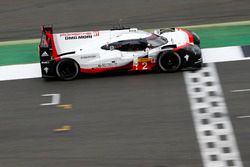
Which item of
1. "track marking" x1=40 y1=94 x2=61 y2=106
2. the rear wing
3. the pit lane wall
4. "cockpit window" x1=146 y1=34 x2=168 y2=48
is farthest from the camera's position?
the pit lane wall

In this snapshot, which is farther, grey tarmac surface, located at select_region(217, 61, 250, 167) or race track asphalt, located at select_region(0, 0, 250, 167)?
grey tarmac surface, located at select_region(217, 61, 250, 167)

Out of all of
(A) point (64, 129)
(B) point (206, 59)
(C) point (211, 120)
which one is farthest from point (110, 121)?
(B) point (206, 59)

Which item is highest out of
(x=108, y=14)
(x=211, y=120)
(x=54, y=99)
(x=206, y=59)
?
(x=108, y=14)

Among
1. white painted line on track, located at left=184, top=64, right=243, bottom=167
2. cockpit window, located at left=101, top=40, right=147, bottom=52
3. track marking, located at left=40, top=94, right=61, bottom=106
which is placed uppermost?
cockpit window, located at left=101, top=40, right=147, bottom=52

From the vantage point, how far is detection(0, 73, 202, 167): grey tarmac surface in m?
16.3

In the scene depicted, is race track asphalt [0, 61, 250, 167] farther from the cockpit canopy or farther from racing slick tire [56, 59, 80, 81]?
the cockpit canopy

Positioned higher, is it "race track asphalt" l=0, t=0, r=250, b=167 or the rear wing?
the rear wing

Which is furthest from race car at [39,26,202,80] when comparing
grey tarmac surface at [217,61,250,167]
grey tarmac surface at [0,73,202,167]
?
grey tarmac surface at [217,61,250,167]

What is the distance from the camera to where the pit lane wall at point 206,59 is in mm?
21703

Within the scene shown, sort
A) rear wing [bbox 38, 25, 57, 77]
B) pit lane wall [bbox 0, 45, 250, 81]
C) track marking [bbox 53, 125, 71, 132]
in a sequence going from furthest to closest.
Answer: pit lane wall [bbox 0, 45, 250, 81], rear wing [bbox 38, 25, 57, 77], track marking [bbox 53, 125, 71, 132]

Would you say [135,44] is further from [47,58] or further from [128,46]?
[47,58]

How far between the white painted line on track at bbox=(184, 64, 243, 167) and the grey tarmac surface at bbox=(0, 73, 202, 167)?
0.23 meters

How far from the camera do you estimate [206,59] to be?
21.7 m

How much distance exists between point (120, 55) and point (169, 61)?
1.51 metres
